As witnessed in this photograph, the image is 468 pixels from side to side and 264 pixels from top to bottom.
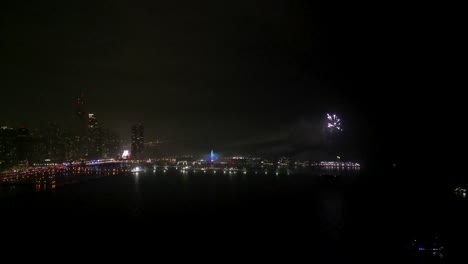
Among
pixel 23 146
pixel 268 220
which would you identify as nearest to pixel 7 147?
pixel 23 146

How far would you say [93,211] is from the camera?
2503 cm

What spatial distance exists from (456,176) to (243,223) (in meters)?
18.9

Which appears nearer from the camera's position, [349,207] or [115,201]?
[349,207]

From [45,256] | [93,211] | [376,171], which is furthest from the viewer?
[376,171]

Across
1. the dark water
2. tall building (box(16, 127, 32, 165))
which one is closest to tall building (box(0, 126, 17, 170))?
tall building (box(16, 127, 32, 165))

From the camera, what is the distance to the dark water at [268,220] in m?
15.0

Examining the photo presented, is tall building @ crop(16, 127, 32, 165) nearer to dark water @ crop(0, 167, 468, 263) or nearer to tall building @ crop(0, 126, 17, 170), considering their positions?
tall building @ crop(0, 126, 17, 170)

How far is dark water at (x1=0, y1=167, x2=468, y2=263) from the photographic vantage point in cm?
1496

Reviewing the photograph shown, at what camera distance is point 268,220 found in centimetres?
2122

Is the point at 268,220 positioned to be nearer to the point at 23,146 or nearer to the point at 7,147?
the point at 7,147

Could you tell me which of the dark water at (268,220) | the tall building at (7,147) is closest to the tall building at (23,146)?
the tall building at (7,147)

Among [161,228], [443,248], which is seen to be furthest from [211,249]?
[443,248]

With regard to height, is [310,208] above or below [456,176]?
below

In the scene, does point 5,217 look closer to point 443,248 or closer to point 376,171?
point 443,248
